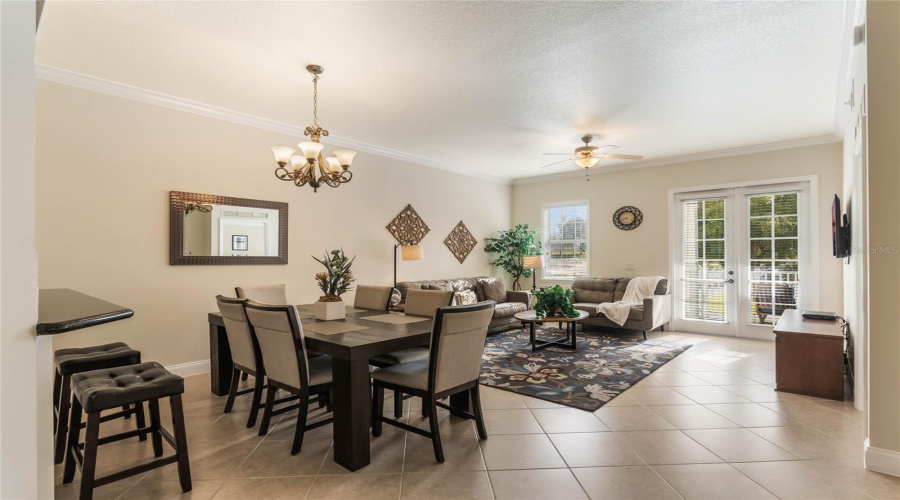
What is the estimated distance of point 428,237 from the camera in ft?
21.4

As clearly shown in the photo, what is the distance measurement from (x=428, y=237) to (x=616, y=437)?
4.30 m

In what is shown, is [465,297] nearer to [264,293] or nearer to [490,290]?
[490,290]

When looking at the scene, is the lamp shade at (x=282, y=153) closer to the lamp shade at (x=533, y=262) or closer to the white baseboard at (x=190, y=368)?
the white baseboard at (x=190, y=368)

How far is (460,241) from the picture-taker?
7.06 m

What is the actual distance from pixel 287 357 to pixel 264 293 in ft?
5.01

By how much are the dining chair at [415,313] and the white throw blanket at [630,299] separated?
340 centimetres

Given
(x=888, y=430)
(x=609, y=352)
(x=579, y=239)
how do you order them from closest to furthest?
1. (x=888, y=430)
2. (x=609, y=352)
3. (x=579, y=239)

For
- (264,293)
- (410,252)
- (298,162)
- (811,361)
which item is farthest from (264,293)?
(811,361)

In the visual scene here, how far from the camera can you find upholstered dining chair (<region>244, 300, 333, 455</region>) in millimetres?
2402

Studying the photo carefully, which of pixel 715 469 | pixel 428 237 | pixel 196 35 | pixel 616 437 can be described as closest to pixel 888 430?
pixel 715 469

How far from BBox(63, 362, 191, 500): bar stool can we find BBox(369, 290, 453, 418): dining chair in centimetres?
120

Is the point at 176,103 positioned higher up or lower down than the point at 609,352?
higher up

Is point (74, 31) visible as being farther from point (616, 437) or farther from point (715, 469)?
point (715, 469)

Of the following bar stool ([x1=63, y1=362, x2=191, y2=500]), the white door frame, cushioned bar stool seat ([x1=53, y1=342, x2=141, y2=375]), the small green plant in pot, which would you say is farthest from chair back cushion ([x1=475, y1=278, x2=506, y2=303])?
bar stool ([x1=63, y1=362, x2=191, y2=500])
